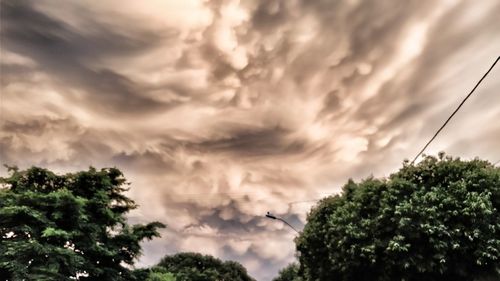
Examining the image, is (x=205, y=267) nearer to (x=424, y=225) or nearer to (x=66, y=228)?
(x=66, y=228)

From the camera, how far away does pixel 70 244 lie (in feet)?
84.7

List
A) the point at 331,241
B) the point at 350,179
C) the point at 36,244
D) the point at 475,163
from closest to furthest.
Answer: the point at 36,244, the point at 475,163, the point at 331,241, the point at 350,179

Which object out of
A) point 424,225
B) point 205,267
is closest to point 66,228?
point 424,225

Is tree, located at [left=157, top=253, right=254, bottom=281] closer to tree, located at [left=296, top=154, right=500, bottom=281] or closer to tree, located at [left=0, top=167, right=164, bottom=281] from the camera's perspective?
tree, located at [left=0, top=167, right=164, bottom=281]

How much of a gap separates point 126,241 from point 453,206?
20876 millimetres

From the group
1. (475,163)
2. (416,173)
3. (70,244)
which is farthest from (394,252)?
(70,244)

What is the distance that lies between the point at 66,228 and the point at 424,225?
2114cm

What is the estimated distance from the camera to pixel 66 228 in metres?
25.7

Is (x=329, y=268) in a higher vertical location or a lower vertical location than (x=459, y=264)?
higher

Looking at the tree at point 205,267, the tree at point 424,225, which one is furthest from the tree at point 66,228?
the tree at point 205,267

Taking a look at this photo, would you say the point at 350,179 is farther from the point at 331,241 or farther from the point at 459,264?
the point at 459,264

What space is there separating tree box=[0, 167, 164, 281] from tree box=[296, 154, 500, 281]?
1366cm

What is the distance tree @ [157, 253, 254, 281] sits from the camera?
90250 mm

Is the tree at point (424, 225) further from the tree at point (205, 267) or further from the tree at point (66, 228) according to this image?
the tree at point (205, 267)
